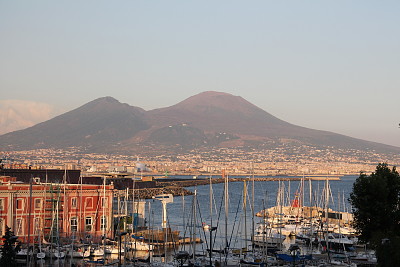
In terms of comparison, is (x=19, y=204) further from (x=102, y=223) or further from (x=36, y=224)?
(x=102, y=223)

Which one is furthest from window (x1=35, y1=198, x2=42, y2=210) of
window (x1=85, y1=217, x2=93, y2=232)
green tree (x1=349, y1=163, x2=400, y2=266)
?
green tree (x1=349, y1=163, x2=400, y2=266)

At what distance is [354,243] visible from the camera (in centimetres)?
5084

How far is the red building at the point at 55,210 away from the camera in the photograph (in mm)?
44562

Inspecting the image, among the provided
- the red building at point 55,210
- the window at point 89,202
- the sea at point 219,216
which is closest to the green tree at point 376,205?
the sea at point 219,216

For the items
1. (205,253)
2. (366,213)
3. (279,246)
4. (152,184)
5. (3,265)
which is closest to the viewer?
(3,265)

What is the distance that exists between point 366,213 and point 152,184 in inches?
4244

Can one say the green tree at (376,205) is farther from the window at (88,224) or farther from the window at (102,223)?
the window at (88,224)

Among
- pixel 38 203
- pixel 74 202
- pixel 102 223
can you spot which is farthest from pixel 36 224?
pixel 102 223

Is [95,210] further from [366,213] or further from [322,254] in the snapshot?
[366,213]

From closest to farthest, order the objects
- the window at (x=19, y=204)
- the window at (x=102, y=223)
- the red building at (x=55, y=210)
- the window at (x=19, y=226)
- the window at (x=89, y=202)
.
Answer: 1. the window at (x=19, y=226)
2. the red building at (x=55, y=210)
3. the window at (x=19, y=204)
4. the window at (x=102, y=223)
5. the window at (x=89, y=202)

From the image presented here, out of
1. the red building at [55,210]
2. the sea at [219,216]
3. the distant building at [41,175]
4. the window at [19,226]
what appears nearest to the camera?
the window at [19,226]

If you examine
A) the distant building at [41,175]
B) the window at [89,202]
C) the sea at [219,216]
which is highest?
the distant building at [41,175]

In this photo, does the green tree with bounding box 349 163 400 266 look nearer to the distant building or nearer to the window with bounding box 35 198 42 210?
the window with bounding box 35 198 42 210

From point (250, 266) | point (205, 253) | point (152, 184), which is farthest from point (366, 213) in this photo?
point (152, 184)
